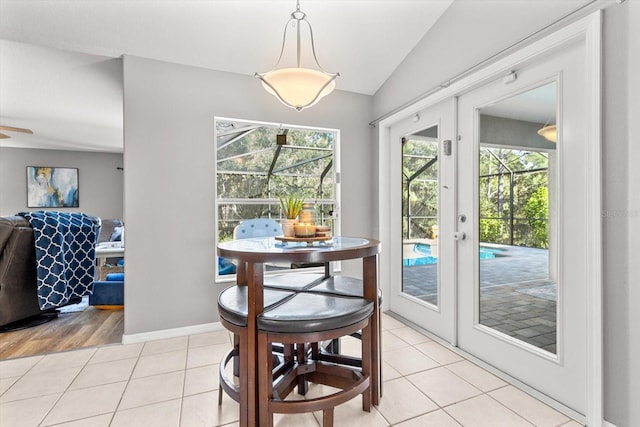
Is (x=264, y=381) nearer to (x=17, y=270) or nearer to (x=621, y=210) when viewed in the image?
(x=621, y=210)

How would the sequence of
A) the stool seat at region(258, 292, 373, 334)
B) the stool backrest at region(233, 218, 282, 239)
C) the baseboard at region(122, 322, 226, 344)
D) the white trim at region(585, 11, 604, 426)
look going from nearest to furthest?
the stool seat at region(258, 292, 373, 334), the white trim at region(585, 11, 604, 426), the baseboard at region(122, 322, 226, 344), the stool backrest at region(233, 218, 282, 239)

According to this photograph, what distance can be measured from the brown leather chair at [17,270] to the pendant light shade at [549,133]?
415cm

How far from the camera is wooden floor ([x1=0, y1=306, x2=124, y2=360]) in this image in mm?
2518

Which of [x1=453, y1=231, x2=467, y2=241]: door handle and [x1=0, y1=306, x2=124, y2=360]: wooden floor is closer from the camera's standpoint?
[x1=453, y1=231, x2=467, y2=241]: door handle

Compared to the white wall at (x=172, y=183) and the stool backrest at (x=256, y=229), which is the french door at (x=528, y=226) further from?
the white wall at (x=172, y=183)

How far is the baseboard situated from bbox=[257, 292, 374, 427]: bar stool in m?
1.41

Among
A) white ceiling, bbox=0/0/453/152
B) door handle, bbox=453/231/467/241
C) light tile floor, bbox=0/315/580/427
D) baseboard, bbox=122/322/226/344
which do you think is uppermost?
white ceiling, bbox=0/0/453/152

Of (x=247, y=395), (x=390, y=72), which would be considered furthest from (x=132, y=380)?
(x=390, y=72)

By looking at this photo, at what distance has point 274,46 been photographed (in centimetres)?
272

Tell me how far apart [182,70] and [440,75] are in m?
2.17

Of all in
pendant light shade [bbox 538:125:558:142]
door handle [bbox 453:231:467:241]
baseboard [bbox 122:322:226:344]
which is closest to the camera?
pendant light shade [bbox 538:125:558:142]

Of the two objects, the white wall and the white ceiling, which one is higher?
the white ceiling

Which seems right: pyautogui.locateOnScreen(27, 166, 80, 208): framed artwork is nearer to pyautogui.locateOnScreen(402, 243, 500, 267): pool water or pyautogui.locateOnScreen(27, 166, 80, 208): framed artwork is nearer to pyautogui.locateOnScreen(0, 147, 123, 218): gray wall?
pyautogui.locateOnScreen(0, 147, 123, 218): gray wall

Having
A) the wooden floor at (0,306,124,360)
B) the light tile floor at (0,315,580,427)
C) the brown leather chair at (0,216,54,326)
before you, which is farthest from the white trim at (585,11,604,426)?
the brown leather chair at (0,216,54,326)
